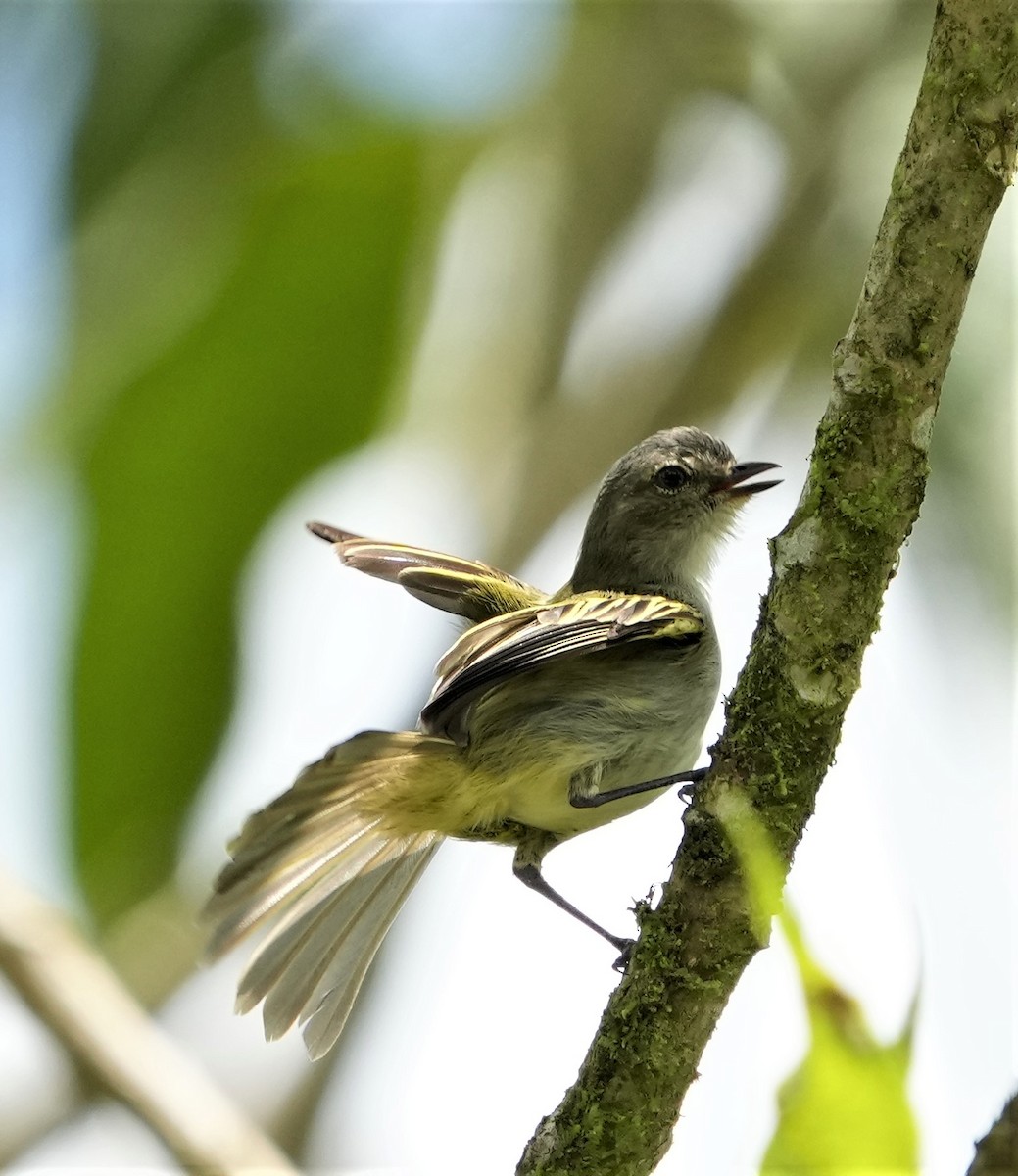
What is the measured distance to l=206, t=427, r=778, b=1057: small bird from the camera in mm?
3195

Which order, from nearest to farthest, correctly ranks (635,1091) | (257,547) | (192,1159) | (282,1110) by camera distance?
1. (635,1091)
2. (192,1159)
3. (257,547)
4. (282,1110)

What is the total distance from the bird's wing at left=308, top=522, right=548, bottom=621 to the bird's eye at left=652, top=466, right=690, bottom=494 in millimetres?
658

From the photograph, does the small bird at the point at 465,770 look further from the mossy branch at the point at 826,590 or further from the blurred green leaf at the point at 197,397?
the mossy branch at the point at 826,590

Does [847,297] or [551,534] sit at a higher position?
[847,297]

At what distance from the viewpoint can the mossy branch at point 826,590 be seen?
6.36 feet

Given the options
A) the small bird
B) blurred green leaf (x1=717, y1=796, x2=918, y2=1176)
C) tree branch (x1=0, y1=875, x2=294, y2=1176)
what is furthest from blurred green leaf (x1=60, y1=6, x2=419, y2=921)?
blurred green leaf (x1=717, y1=796, x2=918, y2=1176)

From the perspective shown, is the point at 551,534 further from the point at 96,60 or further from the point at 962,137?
the point at 962,137

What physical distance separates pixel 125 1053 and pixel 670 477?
2.16m

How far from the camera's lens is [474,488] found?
371 cm

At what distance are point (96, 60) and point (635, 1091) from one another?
99.7 inches

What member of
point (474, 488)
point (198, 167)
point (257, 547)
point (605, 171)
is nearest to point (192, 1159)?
point (257, 547)

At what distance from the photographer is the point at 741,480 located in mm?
4090

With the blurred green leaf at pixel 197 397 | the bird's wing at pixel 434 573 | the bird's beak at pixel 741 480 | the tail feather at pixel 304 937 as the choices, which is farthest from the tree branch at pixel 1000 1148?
the bird's beak at pixel 741 480

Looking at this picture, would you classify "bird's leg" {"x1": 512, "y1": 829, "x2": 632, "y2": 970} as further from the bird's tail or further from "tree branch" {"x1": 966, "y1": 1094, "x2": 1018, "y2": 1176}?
"tree branch" {"x1": 966, "y1": 1094, "x2": 1018, "y2": 1176}
